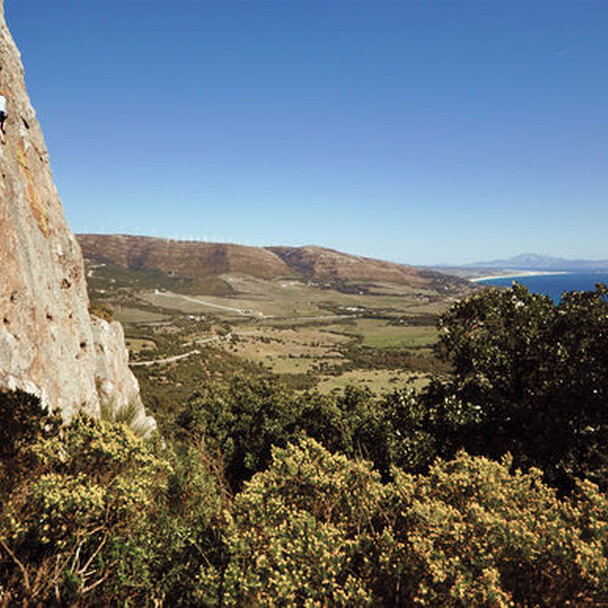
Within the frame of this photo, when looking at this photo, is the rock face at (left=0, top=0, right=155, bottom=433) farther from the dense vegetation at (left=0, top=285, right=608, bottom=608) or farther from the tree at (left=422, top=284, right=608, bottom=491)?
the tree at (left=422, top=284, right=608, bottom=491)

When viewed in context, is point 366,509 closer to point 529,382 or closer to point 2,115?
point 529,382

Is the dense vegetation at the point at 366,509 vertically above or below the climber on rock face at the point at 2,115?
below

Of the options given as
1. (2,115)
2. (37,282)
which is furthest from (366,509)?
(2,115)

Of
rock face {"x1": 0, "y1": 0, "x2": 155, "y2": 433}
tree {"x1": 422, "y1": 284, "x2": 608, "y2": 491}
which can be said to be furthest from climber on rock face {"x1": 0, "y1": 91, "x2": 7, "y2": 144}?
tree {"x1": 422, "y1": 284, "x2": 608, "y2": 491}

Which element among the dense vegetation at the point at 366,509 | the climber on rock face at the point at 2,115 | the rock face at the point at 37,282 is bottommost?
the dense vegetation at the point at 366,509

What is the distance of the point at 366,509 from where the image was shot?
43.3ft

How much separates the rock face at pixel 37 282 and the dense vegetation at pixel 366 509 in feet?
20.0

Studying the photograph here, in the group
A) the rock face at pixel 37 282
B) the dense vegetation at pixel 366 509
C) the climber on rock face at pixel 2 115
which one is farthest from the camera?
the climber on rock face at pixel 2 115

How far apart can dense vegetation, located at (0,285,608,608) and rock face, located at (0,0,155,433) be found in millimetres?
6082

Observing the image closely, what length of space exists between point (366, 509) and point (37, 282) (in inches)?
1006

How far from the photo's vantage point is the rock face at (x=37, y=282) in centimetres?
2164

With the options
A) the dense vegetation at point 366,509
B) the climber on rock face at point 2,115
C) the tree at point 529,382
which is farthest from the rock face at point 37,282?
the tree at point 529,382

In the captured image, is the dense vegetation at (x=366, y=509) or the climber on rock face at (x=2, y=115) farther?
the climber on rock face at (x=2, y=115)

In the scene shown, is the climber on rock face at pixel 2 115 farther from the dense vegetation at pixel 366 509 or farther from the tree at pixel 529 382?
the tree at pixel 529 382
